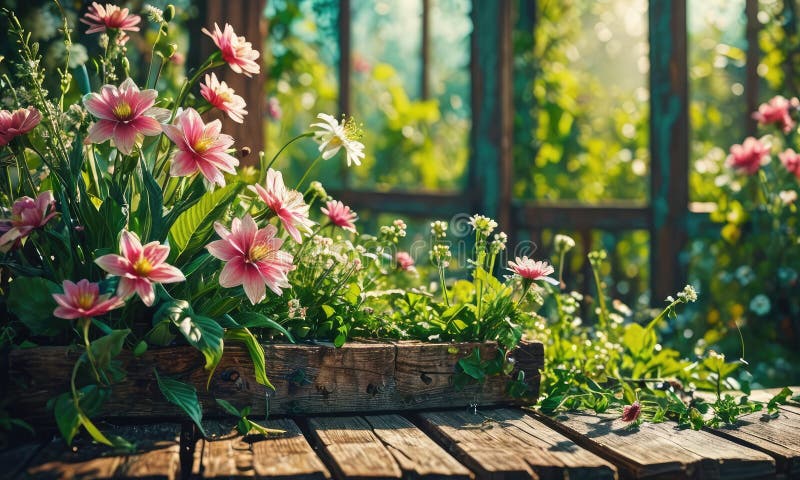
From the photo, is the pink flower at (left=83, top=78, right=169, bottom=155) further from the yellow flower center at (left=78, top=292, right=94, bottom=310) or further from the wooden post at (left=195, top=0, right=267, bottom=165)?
the wooden post at (left=195, top=0, right=267, bottom=165)

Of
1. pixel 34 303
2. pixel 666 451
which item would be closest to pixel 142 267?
pixel 34 303

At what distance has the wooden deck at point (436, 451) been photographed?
1361 millimetres

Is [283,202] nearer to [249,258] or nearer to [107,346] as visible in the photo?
[249,258]

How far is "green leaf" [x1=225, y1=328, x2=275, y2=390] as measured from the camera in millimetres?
1588

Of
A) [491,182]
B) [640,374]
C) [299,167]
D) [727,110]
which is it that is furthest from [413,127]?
[727,110]

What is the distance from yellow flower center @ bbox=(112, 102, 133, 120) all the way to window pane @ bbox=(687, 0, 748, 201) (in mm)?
2853

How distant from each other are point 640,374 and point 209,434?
1222 millimetres

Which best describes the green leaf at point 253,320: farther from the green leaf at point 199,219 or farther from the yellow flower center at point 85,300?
the yellow flower center at point 85,300

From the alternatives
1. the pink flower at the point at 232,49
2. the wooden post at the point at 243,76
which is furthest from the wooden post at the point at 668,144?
the pink flower at the point at 232,49

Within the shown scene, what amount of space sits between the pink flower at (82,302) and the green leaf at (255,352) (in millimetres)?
298

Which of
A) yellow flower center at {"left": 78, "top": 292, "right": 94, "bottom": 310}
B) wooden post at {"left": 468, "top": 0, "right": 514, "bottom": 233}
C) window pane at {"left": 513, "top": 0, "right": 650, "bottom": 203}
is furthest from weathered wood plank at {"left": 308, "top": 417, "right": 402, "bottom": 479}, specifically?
window pane at {"left": 513, "top": 0, "right": 650, "bottom": 203}

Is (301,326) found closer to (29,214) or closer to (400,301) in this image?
(400,301)

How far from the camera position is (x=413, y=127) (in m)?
5.75

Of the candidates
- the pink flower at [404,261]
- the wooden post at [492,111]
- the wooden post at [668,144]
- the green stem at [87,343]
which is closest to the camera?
the green stem at [87,343]
